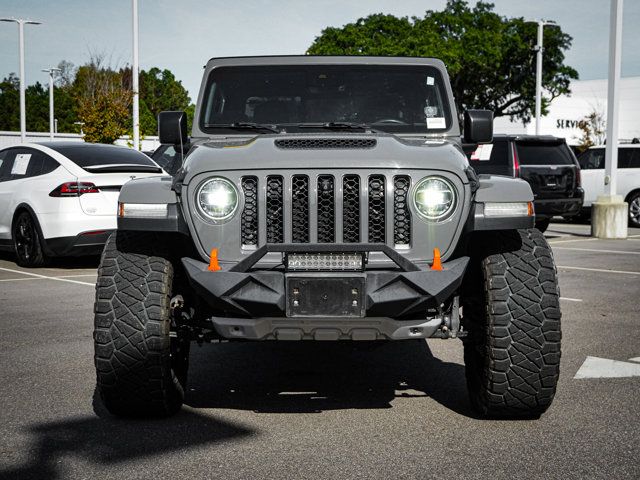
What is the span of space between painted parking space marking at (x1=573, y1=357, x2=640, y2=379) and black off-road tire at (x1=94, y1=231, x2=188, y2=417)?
8.76ft

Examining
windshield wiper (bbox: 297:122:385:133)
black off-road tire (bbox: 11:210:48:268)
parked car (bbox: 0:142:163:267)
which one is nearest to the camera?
windshield wiper (bbox: 297:122:385:133)

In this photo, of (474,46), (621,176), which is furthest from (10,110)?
(621,176)

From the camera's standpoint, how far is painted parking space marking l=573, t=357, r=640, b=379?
217 inches

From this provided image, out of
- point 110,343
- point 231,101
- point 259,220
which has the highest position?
point 231,101

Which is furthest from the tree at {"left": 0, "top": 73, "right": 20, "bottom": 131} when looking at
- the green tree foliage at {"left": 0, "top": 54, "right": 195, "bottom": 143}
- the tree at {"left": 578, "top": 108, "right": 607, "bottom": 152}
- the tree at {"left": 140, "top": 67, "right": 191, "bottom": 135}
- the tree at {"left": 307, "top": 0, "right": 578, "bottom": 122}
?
the tree at {"left": 578, "top": 108, "right": 607, "bottom": 152}

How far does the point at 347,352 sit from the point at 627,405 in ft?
7.08

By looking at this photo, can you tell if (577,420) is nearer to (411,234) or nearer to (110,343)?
(411,234)

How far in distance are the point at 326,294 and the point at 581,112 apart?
8656 cm

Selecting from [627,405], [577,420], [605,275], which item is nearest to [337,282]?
[577,420]

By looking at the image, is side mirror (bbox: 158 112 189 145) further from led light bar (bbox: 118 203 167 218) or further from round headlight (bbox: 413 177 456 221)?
round headlight (bbox: 413 177 456 221)

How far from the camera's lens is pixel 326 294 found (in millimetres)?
3977

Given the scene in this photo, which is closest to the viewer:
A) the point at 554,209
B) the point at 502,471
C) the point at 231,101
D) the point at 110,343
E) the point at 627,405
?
the point at 502,471

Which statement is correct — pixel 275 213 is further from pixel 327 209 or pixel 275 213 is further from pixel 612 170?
pixel 612 170

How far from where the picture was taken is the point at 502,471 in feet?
Answer: 12.1
